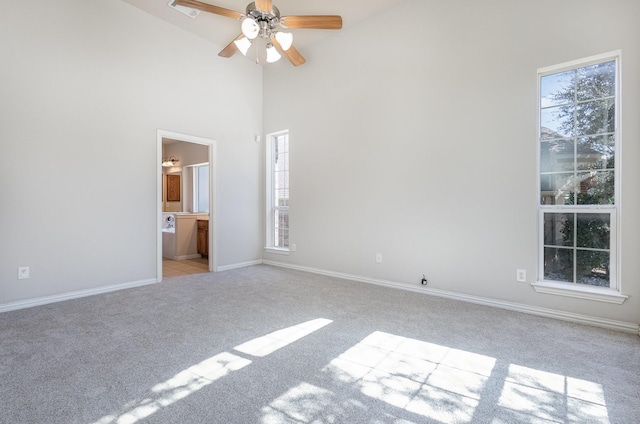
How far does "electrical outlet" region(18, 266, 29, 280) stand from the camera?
3116mm

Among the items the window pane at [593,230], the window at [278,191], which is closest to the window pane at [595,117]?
the window pane at [593,230]

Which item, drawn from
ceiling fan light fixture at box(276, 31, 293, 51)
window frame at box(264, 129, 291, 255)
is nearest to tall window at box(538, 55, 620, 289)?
ceiling fan light fixture at box(276, 31, 293, 51)

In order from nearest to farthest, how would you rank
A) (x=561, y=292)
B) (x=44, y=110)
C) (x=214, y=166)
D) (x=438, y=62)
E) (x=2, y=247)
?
(x=561, y=292) → (x=2, y=247) → (x=44, y=110) → (x=438, y=62) → (x=214, y=166)

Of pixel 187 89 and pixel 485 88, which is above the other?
pixel 187 89

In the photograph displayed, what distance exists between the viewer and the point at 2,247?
9.89ft

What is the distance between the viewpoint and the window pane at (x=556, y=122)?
2871 mm

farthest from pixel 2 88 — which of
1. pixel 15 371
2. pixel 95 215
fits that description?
pixel 15 371

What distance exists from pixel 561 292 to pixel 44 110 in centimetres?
532

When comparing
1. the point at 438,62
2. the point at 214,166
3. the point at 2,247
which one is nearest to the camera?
the point at 2,247

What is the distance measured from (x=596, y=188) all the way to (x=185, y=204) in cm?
785

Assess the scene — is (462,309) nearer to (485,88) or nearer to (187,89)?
(485,88)

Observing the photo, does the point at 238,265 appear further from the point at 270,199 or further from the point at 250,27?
the point at 250,27

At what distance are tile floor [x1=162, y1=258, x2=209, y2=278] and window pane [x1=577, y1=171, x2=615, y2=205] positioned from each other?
187 inches

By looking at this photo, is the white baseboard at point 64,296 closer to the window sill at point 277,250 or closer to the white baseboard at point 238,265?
the white baseboard at point 238,265
